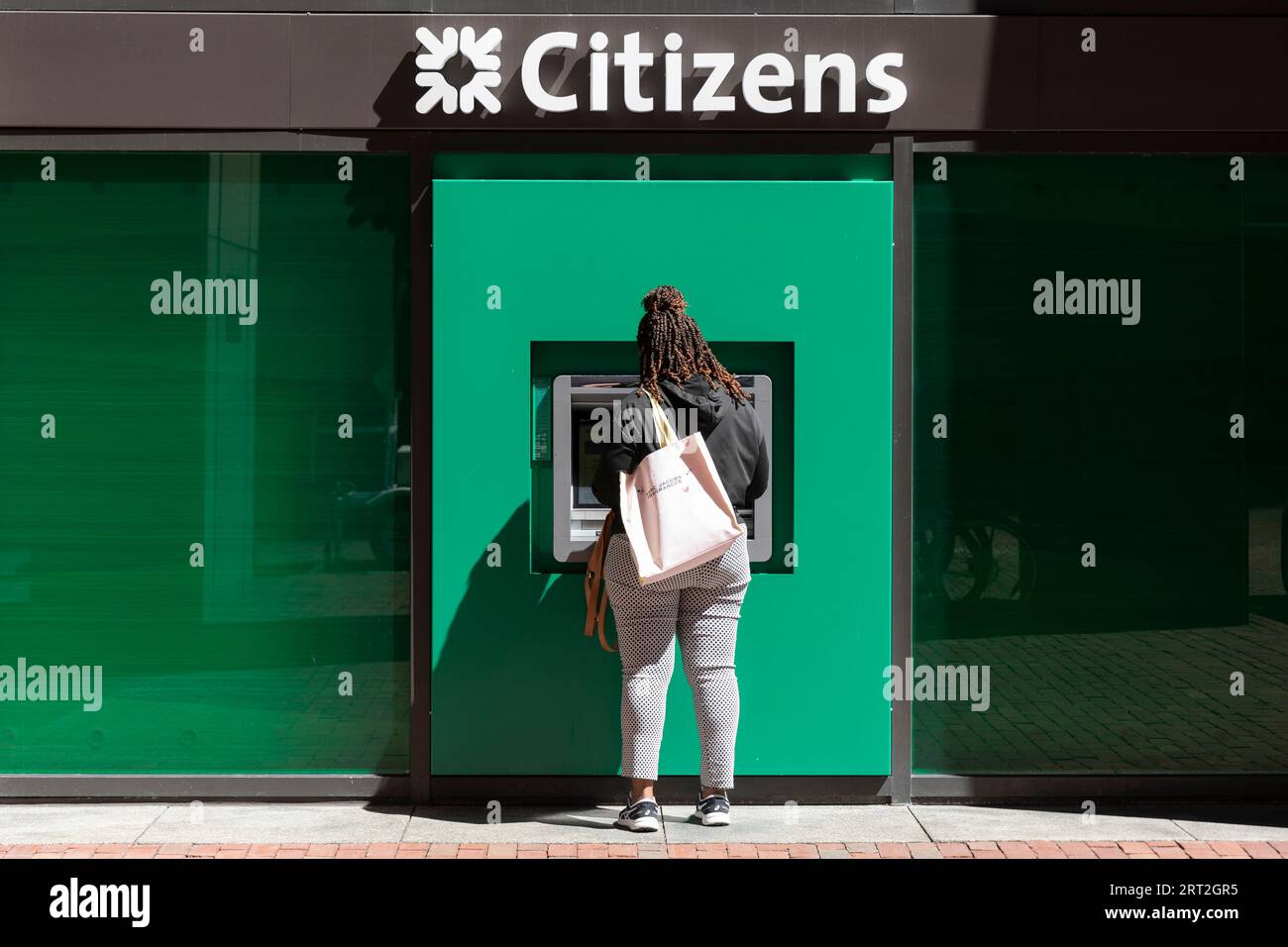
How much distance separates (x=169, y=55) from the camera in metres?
6.37

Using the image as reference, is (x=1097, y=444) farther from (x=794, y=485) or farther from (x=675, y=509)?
(x=675, y=509)

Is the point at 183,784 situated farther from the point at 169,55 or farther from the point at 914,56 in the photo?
the point at 914,56

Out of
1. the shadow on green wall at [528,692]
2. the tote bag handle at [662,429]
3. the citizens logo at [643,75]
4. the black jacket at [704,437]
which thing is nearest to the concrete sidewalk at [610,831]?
the shadow on green wall at [528,692]

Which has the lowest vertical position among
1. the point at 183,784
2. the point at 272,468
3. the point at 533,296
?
the point at 183,784

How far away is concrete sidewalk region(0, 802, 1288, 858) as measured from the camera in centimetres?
580

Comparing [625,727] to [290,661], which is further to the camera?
[290,661]

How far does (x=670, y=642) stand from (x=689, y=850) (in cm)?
75

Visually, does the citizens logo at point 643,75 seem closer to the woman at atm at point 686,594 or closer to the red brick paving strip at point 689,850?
the woman at atm at point 686,594

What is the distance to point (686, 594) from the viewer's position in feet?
19.8

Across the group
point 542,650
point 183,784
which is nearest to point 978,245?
point 542,650

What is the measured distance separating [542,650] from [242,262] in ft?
6.29

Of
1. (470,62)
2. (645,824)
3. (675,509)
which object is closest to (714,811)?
(645,824)

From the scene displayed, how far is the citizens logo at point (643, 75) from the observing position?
632 cm

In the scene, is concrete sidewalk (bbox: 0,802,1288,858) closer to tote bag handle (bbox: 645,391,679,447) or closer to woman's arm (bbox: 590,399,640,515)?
woman's arm (bbox: 590,399,640,515)
